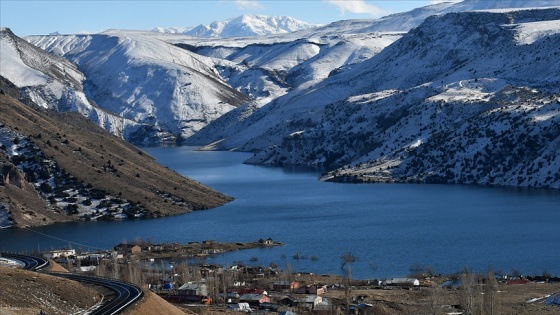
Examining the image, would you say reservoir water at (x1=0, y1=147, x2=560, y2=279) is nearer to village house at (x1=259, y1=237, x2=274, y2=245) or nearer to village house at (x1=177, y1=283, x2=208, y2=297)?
village house at (x1=259, y1=237, x2=274, y2=245)

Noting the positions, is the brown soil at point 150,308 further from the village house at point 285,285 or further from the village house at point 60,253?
the village house at point 60,253

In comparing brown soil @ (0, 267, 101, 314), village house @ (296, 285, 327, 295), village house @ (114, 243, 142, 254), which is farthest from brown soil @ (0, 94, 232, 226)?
brown soil @ (0, 267, 101, 314)

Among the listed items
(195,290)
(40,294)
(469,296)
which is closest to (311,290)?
(195,290)

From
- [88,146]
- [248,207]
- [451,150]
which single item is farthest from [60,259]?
[451,150]

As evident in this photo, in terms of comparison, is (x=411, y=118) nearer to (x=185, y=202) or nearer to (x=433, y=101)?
(x=433, y=101)

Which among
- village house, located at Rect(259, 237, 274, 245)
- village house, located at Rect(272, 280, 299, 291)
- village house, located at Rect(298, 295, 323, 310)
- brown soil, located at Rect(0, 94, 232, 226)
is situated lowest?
village house, located at Rect(298, 295, 323, 310)

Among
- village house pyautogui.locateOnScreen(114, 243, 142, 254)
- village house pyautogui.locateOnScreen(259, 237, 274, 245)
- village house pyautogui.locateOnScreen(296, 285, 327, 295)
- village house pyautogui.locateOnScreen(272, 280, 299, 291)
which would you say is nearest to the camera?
village house pyautogui.locateOnScreen(296, 285, 327, 295)

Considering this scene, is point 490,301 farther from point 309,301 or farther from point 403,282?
point 403,282
